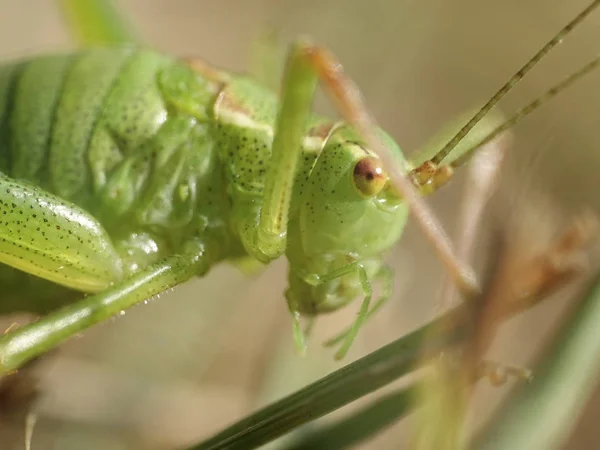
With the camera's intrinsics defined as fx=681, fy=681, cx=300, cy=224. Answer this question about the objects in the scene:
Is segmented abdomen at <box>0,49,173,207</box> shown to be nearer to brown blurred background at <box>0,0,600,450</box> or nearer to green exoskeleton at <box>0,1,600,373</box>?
green exoskeleton at <box>0,1,600,373</box>

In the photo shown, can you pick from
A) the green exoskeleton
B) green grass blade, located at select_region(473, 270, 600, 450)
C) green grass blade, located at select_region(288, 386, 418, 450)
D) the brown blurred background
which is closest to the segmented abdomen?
the green exoskeleton

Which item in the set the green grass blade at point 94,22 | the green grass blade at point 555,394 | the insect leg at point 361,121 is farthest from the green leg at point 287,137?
the green grass blade at point 94,22

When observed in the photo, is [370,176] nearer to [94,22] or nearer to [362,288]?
[362,288]

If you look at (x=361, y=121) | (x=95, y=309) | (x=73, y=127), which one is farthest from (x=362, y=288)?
(x=73, y=127)

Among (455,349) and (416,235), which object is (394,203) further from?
(416,235)

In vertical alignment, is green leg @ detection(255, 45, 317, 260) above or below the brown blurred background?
below

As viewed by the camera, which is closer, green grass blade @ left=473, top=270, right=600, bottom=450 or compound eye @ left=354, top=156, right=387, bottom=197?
green grass blade @ left=473, top=270, right=600, bottom=450

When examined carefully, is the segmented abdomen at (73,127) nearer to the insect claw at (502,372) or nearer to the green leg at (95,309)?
the green leg at (95,309)
